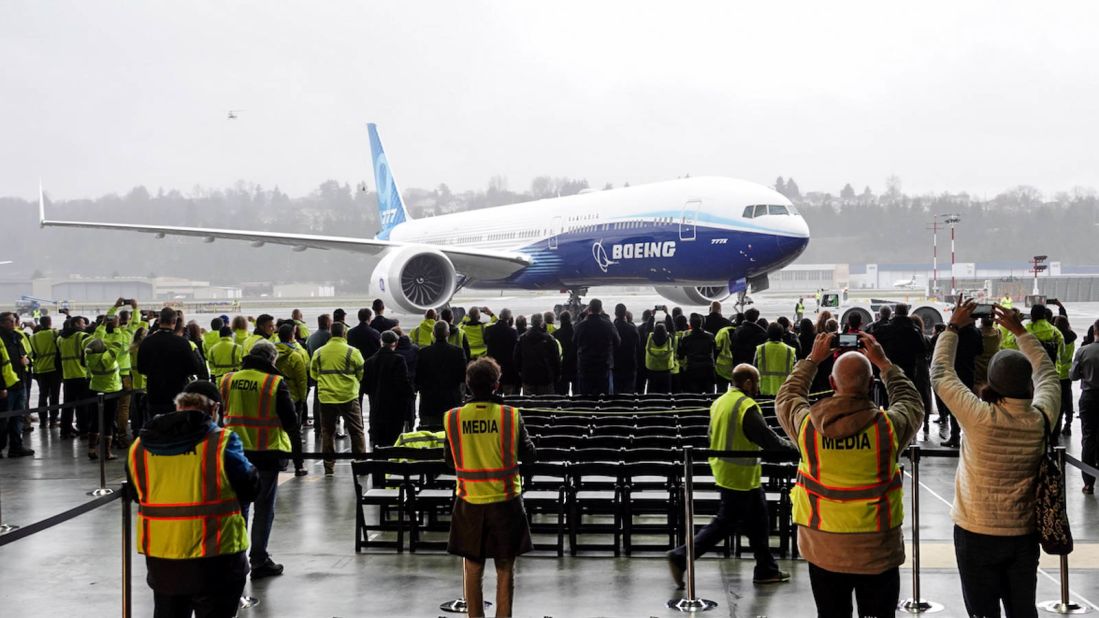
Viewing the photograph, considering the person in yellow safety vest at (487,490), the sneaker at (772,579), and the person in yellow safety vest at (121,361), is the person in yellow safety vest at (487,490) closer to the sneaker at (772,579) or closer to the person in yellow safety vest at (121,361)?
the sneaker at (772,579)

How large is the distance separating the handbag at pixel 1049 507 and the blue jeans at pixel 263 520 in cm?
437

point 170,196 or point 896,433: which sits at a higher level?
point 170,196

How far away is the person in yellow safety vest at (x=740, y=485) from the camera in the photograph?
581 centimetres

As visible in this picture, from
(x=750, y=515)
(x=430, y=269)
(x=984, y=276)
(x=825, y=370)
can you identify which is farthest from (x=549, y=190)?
(x=750, y=515)

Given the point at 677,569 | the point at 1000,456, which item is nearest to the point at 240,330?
the point at 677,569

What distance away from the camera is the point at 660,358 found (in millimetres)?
12844

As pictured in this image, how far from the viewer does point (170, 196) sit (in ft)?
317

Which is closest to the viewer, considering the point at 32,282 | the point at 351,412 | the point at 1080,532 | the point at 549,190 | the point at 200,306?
the point at 1080,532

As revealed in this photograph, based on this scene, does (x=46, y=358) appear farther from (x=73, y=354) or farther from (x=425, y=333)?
(x=425, y=333)

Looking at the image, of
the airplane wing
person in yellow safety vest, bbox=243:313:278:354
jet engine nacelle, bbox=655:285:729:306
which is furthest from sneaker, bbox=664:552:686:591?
jet engine nacelle, bbox=655:285:729:306

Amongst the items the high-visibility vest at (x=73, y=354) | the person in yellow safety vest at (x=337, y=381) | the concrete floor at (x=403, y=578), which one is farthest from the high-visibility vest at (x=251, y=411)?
the high-visibility vest at (x=73, y=354)

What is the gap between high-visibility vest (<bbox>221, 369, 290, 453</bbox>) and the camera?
6539 millimetres

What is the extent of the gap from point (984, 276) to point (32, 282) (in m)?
85.5

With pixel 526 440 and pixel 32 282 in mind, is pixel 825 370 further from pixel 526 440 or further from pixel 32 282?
pixel 32 282
